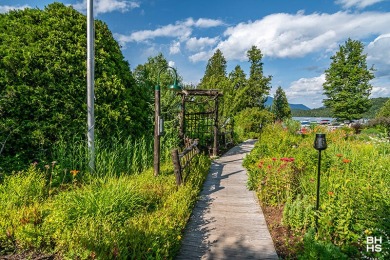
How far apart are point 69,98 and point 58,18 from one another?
2059mm

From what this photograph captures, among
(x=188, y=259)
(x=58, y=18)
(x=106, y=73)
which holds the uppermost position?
(x=58, y=18)

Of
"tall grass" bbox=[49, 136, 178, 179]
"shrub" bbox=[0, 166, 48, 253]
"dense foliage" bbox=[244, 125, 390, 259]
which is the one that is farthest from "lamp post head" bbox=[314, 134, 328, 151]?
"shrub" bbox=[0, 166, 48, 253]

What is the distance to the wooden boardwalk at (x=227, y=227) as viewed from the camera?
310 cm

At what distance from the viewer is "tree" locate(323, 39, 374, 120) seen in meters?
24.9

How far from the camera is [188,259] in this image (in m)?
2.96

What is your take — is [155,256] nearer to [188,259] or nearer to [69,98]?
[188,259]

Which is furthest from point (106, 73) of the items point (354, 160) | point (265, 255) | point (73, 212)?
point (354, 160)

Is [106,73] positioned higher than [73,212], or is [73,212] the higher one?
[106,73]

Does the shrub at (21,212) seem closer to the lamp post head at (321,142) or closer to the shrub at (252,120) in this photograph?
the lamp post head at (321,142)

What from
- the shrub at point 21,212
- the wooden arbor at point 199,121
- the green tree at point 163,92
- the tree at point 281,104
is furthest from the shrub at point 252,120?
the tree at point 281,104

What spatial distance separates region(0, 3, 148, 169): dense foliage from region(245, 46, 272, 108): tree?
29044 mm

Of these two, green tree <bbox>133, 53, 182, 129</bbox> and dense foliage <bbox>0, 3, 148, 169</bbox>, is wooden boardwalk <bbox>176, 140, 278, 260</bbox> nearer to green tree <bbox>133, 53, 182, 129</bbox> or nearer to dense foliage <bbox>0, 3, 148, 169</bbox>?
dense foliage <bbox>0, 3, 148, 169</bbox>

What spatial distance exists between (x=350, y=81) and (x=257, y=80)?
11759 millimetres

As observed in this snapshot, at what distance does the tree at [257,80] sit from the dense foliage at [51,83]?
2904cm
